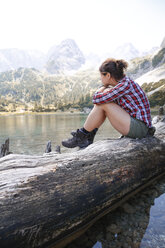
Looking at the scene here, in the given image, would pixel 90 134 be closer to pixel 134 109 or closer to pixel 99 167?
pixel 134 109

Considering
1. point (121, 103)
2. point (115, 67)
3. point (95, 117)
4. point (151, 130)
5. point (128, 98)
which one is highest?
point (115, 67)

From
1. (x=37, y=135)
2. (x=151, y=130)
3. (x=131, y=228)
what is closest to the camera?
(x=131, y=228)

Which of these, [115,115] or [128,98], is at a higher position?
[128,98]

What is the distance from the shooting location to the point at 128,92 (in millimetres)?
4500

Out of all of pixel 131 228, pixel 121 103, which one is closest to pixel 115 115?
pixel 121 103

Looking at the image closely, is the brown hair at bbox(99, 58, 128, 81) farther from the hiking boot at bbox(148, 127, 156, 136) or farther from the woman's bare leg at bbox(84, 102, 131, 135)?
the hiking boot at bbox(148, 127, 156, 136)

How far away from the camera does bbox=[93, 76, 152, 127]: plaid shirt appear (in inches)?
170

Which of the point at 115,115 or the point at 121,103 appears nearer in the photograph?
the point at 115,115

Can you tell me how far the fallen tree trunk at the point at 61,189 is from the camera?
99.8 inches

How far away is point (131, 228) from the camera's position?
3.54 metres

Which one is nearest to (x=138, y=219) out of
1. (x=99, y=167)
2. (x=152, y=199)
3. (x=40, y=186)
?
(x=152, y=199)

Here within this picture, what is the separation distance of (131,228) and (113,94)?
2.87 meters

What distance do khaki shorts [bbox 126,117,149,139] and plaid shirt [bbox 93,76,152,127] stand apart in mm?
105

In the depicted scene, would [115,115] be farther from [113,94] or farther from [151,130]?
[151,130]
